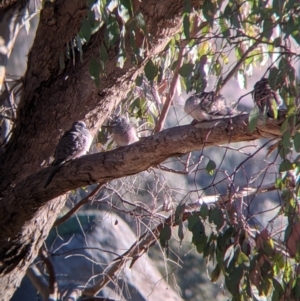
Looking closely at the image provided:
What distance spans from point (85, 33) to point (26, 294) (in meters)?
6.43

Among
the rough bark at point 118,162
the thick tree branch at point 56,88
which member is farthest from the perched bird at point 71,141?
the rough bark at point 118,162

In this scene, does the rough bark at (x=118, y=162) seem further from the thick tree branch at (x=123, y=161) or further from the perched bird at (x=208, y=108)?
the perched bird at (x=208, y=108)

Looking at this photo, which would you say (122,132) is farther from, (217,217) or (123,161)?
(217,217)

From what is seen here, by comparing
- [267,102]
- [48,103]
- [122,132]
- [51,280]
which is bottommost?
[51,280]

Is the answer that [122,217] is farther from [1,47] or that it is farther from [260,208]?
[1,47]

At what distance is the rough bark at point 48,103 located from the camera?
461cm

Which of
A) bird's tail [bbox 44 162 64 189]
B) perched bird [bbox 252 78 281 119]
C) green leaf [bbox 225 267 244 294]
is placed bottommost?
green leaf [bbox 225 267 244 294]

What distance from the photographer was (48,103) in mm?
4723

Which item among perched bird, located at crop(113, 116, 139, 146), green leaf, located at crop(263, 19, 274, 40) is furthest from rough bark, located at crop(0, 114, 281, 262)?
perched bird, located at crop(113, 116, 139, 146)

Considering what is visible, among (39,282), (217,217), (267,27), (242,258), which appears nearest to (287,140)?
(267,27)

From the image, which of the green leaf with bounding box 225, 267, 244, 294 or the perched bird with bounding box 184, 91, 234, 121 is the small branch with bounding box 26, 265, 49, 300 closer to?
the perched bird with bounding box 184, 91, 234, 121

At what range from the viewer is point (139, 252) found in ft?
18.0

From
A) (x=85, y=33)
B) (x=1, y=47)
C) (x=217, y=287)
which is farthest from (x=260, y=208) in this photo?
(x=85, y=33)

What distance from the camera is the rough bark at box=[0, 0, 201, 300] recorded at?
4.61 m
